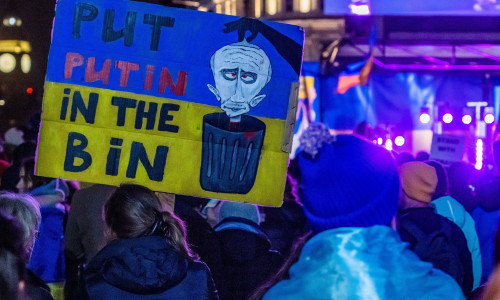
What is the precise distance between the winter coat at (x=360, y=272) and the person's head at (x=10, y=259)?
858 millimetres

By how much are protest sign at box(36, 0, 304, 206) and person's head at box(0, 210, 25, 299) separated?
1157 mm

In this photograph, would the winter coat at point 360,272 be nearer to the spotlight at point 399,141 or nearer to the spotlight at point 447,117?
the spotlight at point 447,117

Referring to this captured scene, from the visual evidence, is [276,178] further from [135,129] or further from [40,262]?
[40,262]

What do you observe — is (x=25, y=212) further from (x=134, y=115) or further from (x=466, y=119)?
(x=466, y=119)

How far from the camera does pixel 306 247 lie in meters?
2.72

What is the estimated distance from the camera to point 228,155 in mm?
4016

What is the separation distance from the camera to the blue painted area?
13.1ft

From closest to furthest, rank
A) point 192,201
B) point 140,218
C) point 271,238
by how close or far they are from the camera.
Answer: point 140,218, point 192,201, point 271,238

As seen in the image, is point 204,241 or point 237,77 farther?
point 204,241

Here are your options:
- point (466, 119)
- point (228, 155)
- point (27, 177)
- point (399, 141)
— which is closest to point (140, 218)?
point (228, 155)

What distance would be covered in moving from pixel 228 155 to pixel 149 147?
0.40m

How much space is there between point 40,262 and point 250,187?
1.98m

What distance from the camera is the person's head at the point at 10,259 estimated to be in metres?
2.66

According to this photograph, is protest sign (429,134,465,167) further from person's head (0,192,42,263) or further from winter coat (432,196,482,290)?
person's head (0,192,42,263)
